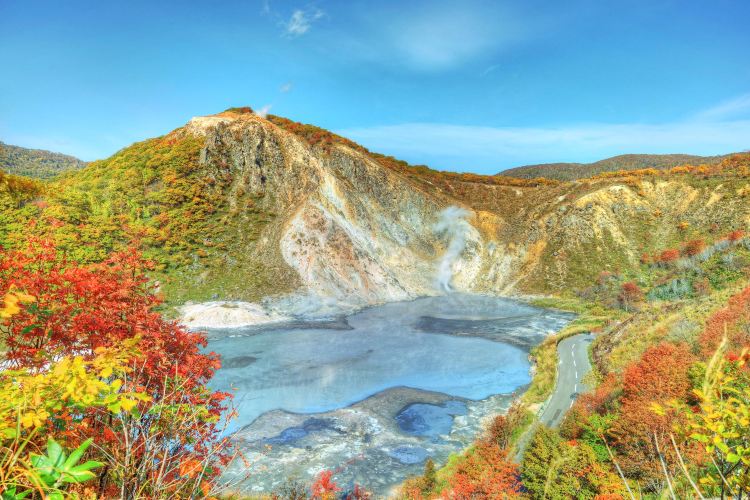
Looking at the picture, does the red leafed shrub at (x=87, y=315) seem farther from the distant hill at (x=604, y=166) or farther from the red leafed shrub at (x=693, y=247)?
the distant hill at (x=604, y=166)

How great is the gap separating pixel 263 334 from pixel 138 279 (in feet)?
101

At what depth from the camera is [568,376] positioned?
28953mm

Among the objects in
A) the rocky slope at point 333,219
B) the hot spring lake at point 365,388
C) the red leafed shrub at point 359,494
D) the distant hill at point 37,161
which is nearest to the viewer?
the red leafed shrub at point 359,494

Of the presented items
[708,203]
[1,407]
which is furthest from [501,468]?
[708,203]

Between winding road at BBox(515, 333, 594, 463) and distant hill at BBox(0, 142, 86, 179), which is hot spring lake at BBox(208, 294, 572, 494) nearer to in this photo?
winding road at BBox(515, 333, 594, 463)

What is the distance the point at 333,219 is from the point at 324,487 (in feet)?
153

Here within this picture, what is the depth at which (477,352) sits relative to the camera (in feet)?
120

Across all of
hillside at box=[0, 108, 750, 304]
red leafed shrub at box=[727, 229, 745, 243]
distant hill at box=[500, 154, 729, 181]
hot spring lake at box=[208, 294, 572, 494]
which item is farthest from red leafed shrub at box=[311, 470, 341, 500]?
distant hill at box=[500, 154, 729, 181]

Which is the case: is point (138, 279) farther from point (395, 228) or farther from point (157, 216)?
point (395, 228)

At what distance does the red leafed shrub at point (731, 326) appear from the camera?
17234 mm

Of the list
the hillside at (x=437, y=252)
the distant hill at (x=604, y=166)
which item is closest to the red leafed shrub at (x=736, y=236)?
the hillside at (x=437, y=252)

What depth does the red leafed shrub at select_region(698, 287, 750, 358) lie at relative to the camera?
1723 cm

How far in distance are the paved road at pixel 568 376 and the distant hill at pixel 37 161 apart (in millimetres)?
108458

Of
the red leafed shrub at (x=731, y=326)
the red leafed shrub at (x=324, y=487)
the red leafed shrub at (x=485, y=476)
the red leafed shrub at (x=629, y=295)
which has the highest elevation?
the red leafed shrub at (x=731, y=326)
